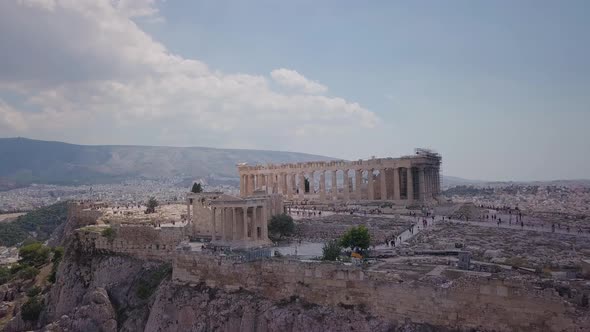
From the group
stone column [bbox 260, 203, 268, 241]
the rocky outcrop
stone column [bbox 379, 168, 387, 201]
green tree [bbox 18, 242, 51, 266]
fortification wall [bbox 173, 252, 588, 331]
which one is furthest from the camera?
stone column [bbox 379, 168, 387, 201]

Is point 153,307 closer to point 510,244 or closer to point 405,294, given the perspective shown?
point 405,294

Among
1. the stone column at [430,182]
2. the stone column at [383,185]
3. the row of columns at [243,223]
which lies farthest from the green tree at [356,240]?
Answer: the stone column at [430,182]

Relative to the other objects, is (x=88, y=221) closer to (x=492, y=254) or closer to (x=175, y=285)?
(x=175, y=285)

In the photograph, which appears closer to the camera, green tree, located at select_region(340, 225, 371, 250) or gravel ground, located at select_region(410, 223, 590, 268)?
gravel ground, located at select_region(410, 223, 590, 268)

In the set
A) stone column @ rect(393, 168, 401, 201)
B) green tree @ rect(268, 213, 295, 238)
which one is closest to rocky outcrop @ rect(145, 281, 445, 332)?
green tree @ rect(268, 213, 295, 238)

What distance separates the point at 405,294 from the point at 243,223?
1956 centimetres

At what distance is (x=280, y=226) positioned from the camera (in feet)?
151

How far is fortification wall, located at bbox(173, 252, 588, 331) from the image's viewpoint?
2208 centimetres

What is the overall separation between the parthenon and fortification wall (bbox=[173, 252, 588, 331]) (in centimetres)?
2824

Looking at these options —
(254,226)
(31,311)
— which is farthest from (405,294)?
(31,311)

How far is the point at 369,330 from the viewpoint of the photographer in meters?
26.4

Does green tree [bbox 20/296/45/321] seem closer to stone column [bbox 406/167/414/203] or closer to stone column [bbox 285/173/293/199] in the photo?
stone column [bbox 285/173/293/199]

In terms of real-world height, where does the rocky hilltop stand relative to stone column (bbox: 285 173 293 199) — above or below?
below

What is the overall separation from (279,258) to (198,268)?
711cm
